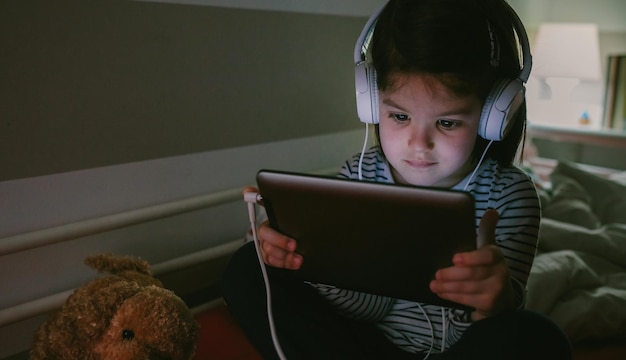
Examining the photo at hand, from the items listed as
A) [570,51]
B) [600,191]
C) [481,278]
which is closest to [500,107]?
[481,278]

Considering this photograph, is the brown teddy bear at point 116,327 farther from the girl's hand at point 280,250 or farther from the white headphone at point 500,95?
the white headphone at point 500,95

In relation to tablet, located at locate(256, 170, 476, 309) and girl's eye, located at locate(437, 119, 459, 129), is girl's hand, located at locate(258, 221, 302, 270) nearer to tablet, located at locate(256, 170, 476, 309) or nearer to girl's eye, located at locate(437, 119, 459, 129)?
tablet, located at locate(256, 170, 476, 309)

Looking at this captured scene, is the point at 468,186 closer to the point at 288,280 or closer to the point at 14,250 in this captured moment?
the point at 288,280

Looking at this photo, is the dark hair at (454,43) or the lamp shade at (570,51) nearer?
the dark hair at (454,43)

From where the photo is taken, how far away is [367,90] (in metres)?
0.80

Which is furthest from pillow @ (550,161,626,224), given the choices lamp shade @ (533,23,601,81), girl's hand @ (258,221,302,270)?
girl's hand @ (258,221,302,270)

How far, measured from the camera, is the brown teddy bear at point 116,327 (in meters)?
0.81

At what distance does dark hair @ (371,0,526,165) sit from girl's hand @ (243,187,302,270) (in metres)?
0.30

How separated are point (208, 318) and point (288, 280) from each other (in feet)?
1.68

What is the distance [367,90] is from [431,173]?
17 centimetres

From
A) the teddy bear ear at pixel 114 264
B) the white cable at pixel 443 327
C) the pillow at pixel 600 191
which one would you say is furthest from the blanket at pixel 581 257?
the teddy bear ear at pixel 114 264

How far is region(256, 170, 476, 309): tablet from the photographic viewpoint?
1.80 ft

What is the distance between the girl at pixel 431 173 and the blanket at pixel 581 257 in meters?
0.46

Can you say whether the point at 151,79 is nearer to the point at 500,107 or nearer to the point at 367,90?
the point at 367,90
